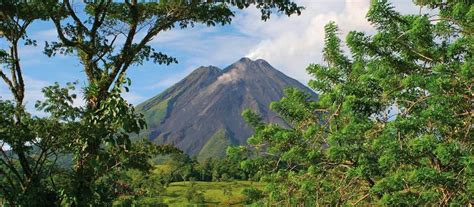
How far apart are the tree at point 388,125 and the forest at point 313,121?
0.10ft

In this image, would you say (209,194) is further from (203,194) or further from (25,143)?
(25,143)

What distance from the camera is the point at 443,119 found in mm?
8812

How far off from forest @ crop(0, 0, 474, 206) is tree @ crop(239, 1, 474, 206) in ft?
0.10

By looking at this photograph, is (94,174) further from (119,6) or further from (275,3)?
(275,3)

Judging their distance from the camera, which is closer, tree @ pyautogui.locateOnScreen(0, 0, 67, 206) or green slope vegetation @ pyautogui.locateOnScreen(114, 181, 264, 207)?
tree @ pyautogui.locateOnScreen(0, 0, 67, 206)

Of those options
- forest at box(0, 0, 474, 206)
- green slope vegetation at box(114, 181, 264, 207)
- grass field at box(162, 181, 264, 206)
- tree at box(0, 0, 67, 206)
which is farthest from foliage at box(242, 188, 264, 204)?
grass field at box(162, 181, 264, 206)

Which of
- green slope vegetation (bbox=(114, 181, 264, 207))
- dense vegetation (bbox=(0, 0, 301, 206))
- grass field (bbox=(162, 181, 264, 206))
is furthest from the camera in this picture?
grass field (bbox=(162, 181, 264, 206))

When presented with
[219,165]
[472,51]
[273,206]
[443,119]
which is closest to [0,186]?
[273,206]

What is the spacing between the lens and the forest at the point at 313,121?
8812 mm

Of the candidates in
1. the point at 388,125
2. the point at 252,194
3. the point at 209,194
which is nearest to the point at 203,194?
the point at 209,194

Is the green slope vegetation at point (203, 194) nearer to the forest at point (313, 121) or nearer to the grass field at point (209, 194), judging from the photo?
the grass field at point (209, 194)

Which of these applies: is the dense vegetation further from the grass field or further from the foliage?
the grass field

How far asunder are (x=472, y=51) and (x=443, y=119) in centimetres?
184

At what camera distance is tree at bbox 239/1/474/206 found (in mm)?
8906
